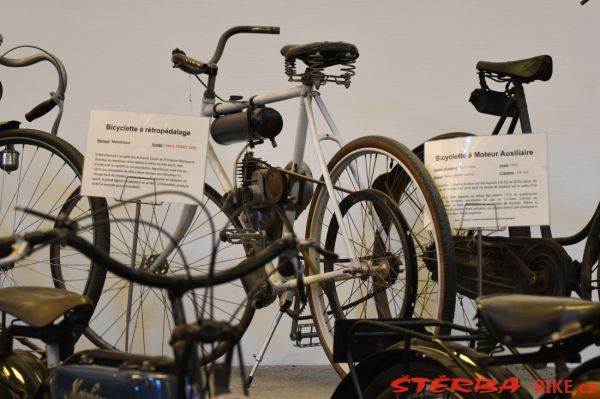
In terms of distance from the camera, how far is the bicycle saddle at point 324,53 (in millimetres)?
2389

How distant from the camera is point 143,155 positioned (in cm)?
229

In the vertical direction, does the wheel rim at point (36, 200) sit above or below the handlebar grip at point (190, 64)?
below

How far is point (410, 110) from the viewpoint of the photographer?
11.1ft

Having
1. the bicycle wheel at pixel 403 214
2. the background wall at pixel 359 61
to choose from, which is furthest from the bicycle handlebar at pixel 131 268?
the background wall at pixel 359 61

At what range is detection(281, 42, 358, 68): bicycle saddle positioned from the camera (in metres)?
2.39

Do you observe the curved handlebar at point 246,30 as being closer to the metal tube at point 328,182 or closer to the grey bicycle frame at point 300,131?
the grey bicycle frame at point 300,131

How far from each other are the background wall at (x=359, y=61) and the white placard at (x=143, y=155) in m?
1.05

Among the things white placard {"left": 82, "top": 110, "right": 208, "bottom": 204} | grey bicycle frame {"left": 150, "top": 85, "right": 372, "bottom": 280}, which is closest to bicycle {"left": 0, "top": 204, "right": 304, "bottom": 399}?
white placard {"left": 82, "top": 110, "right": 208, "bottom": 204}

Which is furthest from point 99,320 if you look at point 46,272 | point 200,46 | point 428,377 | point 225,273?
point 225,273

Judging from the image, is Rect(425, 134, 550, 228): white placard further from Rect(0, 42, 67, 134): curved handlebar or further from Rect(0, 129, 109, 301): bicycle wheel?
Rect(0, 129, 109, 301): bicycle wheel

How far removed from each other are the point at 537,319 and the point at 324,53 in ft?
4.37

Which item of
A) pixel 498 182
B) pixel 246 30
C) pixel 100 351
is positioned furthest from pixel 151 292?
pixel 100 351

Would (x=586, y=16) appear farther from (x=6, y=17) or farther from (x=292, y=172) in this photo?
(x=6, y=17)

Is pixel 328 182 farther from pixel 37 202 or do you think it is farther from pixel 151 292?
pixel 37 202
